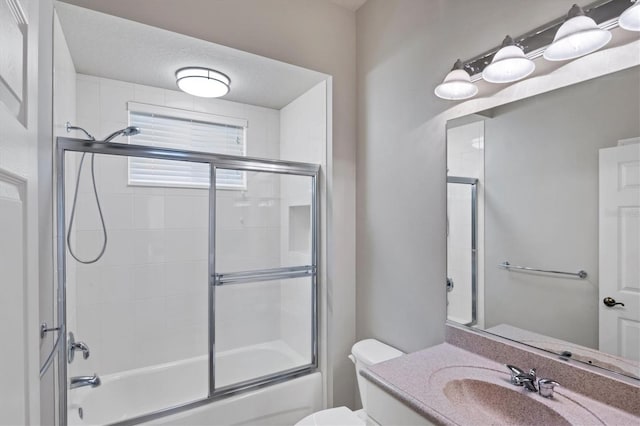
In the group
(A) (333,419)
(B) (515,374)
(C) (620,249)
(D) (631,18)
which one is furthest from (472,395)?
(D) (631,18)

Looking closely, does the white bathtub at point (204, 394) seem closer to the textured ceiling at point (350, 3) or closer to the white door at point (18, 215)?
the white door at point (18, 215)

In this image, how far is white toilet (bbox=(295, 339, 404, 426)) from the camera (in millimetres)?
1724

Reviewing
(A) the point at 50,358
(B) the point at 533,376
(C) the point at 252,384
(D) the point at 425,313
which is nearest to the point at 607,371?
(B) the point at 533,376

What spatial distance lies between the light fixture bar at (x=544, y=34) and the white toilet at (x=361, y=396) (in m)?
1.56

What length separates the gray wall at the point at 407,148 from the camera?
1588mm

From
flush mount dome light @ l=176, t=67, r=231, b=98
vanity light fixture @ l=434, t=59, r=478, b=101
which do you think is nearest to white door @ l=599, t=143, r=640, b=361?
vanity light fixture @ l=434, t=59, r=478, b=101

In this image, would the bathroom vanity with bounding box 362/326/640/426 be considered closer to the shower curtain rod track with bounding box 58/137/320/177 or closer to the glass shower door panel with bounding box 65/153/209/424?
the shower curtain rod track with bounding box 58/137/320/177

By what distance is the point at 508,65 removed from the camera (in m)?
1.33

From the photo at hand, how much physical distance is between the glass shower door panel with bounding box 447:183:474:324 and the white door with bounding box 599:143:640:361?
51 cm

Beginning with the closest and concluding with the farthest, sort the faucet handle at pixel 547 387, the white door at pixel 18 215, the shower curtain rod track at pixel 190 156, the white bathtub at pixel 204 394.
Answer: the white door at pixel 18 215
the faucet handle at pixel 547 387
the shower curtain rod track at pixel 190 156
the white bathtub at pixel 204 394

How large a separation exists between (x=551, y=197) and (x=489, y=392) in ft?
2.60

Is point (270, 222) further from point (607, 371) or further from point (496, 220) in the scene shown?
point (607, 371)

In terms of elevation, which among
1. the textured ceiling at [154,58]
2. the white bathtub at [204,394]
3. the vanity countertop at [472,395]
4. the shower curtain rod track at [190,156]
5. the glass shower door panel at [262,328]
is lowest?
the white bathtub at [204,394]

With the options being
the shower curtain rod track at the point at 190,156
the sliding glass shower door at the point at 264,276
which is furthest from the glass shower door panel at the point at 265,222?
the shower curtain rod track at the point at 190,156
